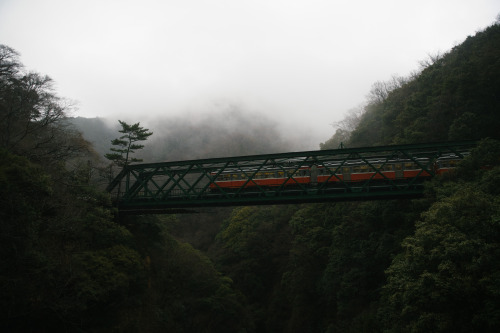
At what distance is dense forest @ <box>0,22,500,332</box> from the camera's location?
11.1 meters

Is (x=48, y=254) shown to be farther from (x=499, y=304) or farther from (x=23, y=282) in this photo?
(x=499, y=304)

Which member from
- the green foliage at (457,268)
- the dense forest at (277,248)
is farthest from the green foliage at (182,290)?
the green foliage at (457,268)

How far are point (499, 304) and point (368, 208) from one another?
1275 cm

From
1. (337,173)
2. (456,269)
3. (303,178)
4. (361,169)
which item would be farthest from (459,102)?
(456,269)

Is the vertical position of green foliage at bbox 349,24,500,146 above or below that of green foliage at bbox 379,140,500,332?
above

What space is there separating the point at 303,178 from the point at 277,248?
48.9 feet

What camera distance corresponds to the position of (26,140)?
19047 mm

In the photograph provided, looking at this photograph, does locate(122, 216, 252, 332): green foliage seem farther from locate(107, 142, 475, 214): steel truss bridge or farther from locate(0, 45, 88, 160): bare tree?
locate(0, 45, 88, 160): bare tree

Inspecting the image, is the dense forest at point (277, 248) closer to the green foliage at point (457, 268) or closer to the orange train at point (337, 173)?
the green foliage at point (457, 268)

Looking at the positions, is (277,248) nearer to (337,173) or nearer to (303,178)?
(303,178)

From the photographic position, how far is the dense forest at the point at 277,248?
11.1 m

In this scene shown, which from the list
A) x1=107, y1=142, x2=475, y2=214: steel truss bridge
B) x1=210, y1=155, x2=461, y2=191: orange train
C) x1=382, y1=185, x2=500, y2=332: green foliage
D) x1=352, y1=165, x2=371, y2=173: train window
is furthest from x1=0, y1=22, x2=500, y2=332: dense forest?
x1=352, y1=165, x2=371, y2=173: train window

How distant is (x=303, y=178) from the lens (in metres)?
22.0

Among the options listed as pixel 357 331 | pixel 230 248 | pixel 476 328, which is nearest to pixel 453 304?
pixel 476 328
